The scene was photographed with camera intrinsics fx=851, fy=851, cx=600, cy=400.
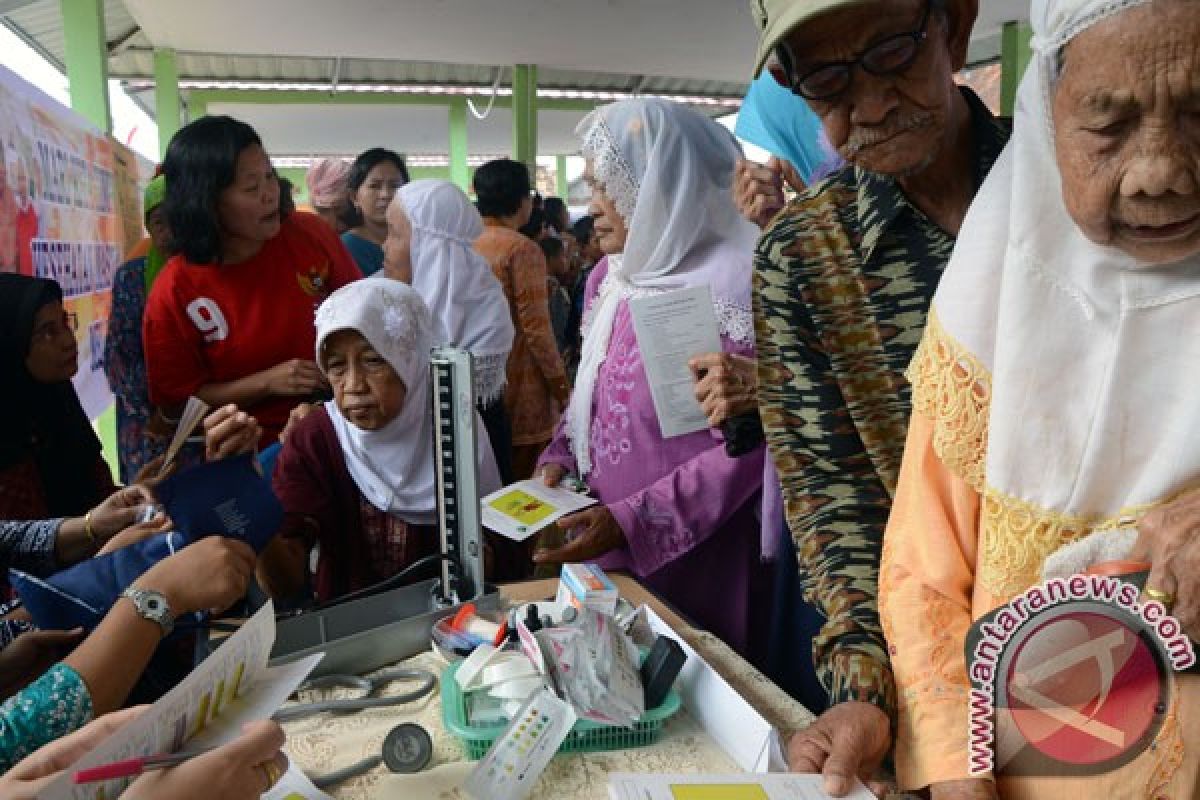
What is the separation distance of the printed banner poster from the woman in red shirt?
539 mm

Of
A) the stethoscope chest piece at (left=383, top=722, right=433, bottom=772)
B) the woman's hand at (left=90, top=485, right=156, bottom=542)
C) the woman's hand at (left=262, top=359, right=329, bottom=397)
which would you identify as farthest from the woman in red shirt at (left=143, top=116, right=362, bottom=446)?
the stethoscope chest piece at (left=383, top=722, right=433, bottom=772)

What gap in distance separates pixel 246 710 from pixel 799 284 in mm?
817

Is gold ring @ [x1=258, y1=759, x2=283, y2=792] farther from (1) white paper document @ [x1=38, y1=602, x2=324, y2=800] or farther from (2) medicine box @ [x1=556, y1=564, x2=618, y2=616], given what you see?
(2) medicine box @ [x1=556, y1=564, x2=618, y2=616]

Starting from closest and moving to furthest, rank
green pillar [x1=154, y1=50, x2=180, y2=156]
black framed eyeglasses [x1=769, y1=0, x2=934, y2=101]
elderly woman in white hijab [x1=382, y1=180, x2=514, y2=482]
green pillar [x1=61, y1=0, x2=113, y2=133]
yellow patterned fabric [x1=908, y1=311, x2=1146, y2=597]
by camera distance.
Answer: yellow patterned fabric [x1=908, y1=311, x2=1146, y2=597]
black framed eyeglasses [x1=769, y1=0, x2=934, y2=101]
elderly woman in white hijab [x1=382, y1=180, x2=514, y2=482]
green pillar [x1=61, y1=0, x2=113, y2=133]
green pillar [x1=154, y1=50, x2=180, y2=156]

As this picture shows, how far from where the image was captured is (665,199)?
1885 millimetres

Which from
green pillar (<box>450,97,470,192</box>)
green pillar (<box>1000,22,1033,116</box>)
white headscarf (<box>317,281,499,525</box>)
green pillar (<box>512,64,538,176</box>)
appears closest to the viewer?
white headscarf (<box>317,281,499,525</box>)

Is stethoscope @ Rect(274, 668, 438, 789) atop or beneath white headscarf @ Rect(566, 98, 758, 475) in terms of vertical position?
beneath

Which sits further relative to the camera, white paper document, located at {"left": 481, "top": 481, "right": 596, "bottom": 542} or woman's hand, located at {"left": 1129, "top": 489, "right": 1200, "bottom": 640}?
white paper document, located at {"left": 481, "top": 481, "right": 596, "bottom": 542}

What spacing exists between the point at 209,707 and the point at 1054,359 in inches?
32.5

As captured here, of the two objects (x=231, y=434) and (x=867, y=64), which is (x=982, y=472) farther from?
(x=231, y=434)

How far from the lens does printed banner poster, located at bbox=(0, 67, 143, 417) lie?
2.58 m

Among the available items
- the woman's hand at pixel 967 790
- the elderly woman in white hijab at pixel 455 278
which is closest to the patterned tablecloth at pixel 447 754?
the woman's hand at pixel 967 790

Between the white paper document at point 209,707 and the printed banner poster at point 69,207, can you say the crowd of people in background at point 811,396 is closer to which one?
the white paper document at point 209,707

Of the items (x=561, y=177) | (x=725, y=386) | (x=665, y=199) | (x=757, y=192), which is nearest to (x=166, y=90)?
(x=665, y=199)
